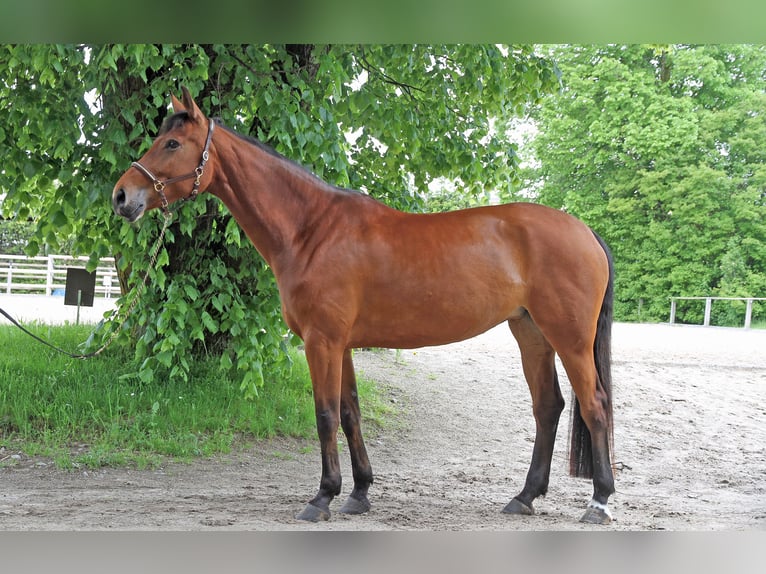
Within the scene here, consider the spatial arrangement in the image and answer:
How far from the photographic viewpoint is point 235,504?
3.73 meters

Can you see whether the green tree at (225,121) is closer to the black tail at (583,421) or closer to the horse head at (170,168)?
the horse head at (170,168)

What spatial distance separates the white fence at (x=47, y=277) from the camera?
15.2m

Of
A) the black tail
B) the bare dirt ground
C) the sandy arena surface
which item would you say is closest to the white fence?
the bare dirt ground

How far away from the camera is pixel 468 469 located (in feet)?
16.2

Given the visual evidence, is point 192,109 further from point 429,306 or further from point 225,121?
point 225,121

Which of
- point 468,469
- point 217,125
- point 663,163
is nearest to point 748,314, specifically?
point 663,163

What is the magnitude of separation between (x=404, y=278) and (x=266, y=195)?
2.35 feet

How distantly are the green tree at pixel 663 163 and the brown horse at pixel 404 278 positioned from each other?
818 cm

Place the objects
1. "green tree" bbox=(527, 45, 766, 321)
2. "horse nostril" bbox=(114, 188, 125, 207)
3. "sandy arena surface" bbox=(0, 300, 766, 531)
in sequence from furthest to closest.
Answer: "green tree" bbox=(527, 45, 766, 321)
"sandy arena surface" bbox=(0, 300, 766, 531)
"horse nostril" bbox=(114, 188, 125, 207)

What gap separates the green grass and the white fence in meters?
9.86

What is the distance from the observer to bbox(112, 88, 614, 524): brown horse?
310cm

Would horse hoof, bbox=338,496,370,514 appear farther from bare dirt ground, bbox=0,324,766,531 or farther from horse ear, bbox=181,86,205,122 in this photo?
horse ear, bbox=181,86,205,122

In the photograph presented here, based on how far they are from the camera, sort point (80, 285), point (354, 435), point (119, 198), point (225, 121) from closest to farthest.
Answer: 1. point (119, 198)
2. point (354, 435)
3. point (225, 121)
4. point (80, 285)
